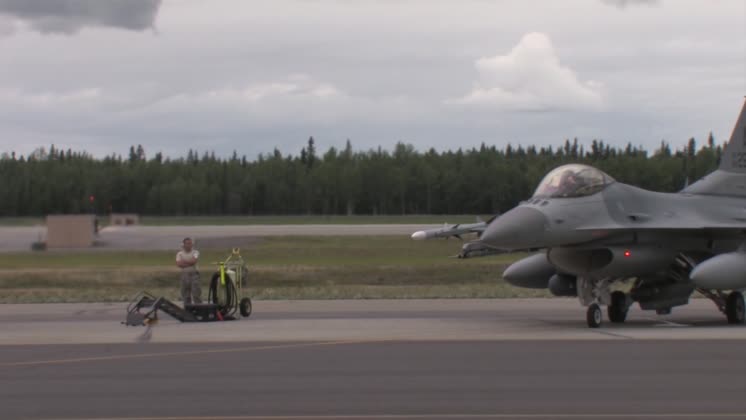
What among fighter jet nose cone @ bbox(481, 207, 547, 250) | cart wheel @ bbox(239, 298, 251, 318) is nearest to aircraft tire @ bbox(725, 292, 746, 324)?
fighter jet nose cone @ bbox(481, 207, 547, 250)

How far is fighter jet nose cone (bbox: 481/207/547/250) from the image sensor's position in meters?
18.8

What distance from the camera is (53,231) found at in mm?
53781

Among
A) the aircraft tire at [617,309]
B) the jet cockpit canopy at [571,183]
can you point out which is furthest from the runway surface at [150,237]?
the jet cockpit canopy at [571,183]

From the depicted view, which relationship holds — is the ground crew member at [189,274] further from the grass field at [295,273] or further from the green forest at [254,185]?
the green forest at [254,185]

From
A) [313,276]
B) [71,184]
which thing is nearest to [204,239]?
[313,276]

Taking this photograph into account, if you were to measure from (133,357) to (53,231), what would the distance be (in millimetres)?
40817

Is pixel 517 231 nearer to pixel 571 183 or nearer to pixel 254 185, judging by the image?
pixel 571 183

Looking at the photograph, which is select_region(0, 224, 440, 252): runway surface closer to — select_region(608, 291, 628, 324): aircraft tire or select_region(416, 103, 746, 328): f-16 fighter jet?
select_region(416, 103, 746, 328): f-16 fighter jet

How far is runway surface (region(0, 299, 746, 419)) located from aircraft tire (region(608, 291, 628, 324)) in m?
0.22

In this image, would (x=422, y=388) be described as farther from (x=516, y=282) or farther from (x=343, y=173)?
(x=343, y=173)

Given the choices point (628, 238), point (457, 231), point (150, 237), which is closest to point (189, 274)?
point (457, 231)

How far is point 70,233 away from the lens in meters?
53.9

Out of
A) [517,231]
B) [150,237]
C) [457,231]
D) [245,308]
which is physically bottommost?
[245,308]

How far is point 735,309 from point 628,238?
302cm
